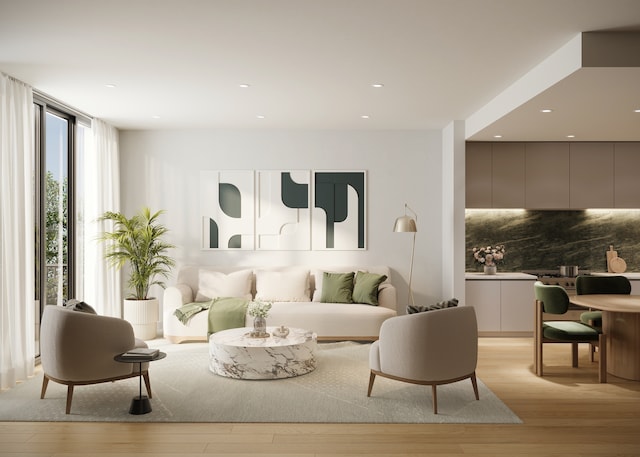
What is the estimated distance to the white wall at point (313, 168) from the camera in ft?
25.5

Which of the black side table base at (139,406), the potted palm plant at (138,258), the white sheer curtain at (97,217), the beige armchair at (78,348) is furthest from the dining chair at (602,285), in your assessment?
the white sheer curtain at (97,217)

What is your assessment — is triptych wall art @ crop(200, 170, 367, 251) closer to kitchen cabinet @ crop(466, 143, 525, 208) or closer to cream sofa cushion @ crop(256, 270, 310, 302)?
cream sofa cushion @ crop(256, 270, 310, 302)

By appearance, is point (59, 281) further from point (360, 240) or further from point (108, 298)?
point (360, 240)

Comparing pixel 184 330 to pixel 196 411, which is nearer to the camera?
pixel 196 411

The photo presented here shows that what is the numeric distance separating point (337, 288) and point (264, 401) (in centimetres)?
275

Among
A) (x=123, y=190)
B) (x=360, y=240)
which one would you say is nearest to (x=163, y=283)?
(x=123, y=190)

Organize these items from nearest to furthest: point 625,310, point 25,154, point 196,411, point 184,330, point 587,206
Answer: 1. point 196,411
2. point 625,310
3. point 25,154
4. point 184,330
5. point 587,206

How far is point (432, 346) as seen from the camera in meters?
4.26

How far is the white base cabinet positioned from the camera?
7152 millimetres

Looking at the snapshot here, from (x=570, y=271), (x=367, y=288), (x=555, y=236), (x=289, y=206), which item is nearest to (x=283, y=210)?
(x=289, y=206)

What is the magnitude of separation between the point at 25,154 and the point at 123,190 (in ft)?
8.07

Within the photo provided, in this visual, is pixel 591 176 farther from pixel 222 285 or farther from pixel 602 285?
pixel 222 285

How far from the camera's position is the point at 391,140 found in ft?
25.6

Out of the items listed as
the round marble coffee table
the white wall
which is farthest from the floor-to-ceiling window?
the round marble coffee table
